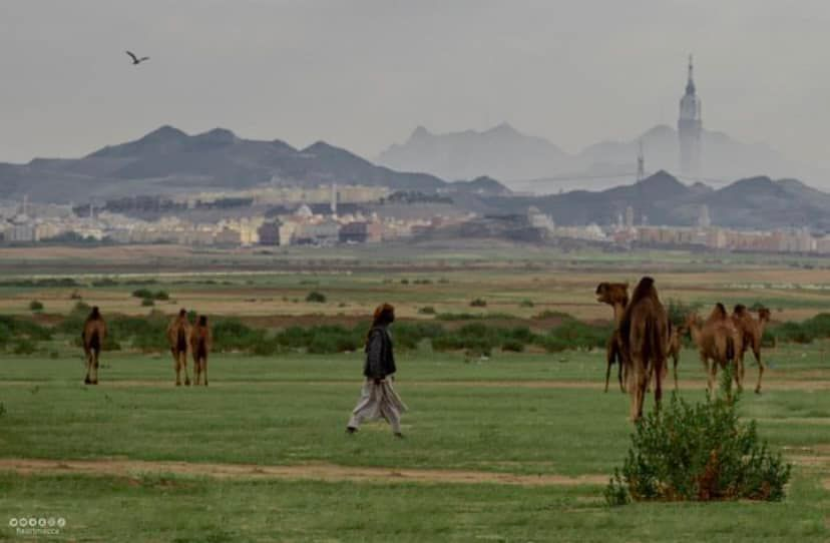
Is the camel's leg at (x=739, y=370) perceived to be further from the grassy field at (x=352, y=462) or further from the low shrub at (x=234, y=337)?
the low shrub at (x=234, y=337)

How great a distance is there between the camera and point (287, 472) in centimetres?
2041

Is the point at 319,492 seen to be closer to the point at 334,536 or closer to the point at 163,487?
the point at 163,487

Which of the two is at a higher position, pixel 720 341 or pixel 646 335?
pixel 646 335

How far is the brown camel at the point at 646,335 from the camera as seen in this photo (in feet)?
78.4

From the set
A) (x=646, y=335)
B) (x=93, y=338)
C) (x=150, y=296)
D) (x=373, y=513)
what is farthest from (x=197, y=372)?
(x=150, y=296)

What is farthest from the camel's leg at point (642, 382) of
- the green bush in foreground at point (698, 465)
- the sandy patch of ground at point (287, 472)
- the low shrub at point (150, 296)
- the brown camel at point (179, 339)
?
the low shrub at point (150, 296)

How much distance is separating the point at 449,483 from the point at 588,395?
12.8 meters

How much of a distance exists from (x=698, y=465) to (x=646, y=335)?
6664 mm

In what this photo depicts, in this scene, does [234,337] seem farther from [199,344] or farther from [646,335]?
[646,335]

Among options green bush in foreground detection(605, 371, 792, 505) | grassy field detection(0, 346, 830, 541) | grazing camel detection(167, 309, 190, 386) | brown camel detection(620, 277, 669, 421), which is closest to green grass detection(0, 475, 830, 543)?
grassy field detection(0, 346, 830, 541)

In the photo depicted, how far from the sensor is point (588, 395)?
3192 centimetres

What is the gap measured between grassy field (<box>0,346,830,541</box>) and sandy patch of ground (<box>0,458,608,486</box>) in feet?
0.10

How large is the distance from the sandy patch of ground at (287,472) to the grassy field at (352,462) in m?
0.03

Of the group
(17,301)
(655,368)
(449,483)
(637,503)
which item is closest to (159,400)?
(655,368)
